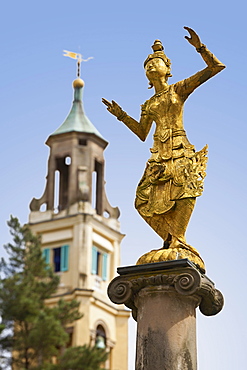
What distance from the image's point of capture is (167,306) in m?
8.86

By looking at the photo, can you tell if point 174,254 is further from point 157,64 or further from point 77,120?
point 77,120

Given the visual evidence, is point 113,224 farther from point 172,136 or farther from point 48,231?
point 172,136

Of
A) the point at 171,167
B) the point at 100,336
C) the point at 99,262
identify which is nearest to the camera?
the point at 171,167

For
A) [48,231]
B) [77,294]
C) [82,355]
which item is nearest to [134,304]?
[82,355]

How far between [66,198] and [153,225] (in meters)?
47.0

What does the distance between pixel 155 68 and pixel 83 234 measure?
44.2 meters

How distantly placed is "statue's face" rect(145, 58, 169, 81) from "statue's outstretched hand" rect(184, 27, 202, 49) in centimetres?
78

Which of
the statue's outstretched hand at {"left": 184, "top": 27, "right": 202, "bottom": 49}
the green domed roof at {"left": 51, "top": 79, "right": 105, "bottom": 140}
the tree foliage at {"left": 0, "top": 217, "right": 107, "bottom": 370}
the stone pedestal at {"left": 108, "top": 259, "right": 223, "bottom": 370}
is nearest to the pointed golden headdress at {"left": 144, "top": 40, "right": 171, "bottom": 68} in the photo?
the statue's outstretched hand at {"left": 184, "top": 27, "right": 202, "bottom": 49}

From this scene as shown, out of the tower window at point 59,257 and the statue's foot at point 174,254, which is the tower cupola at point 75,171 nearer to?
the tower window at point 59,257

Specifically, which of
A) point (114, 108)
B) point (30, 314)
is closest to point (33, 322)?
point (30, 314)

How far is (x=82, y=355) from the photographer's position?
39000 mm

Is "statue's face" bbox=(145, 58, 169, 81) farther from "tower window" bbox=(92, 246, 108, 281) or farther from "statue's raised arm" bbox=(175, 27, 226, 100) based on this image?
"tower window" bbox=(92, 246, 108, 281)

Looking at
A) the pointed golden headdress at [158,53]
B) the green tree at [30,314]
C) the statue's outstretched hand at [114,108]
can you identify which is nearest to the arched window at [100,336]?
the green tree at [30,314]

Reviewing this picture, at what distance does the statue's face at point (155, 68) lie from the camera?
10.1m
